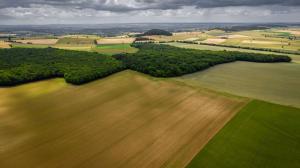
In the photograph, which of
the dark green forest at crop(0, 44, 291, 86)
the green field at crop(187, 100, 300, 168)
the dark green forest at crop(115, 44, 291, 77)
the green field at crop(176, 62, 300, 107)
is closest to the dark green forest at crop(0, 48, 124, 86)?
the dark green forest at crop(0, 44, 291, 86)

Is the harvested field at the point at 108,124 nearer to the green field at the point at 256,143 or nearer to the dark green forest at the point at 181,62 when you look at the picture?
the green field at the point at 256,143

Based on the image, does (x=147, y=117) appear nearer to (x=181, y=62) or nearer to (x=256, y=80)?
(x=256, y=80)

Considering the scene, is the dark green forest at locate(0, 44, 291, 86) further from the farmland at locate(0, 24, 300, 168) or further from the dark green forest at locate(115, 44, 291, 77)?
the farmland at locate(0, 24, 300, 168)

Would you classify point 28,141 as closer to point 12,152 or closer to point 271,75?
point 12,152

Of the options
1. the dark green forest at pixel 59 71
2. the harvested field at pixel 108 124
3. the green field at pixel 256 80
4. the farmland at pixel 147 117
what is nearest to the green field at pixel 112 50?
the dark green forest at pixel 59 71

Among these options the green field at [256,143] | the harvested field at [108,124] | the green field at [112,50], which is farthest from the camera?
the green field at [112,50]

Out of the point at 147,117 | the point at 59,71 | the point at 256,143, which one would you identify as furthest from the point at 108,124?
the point at 59,71
